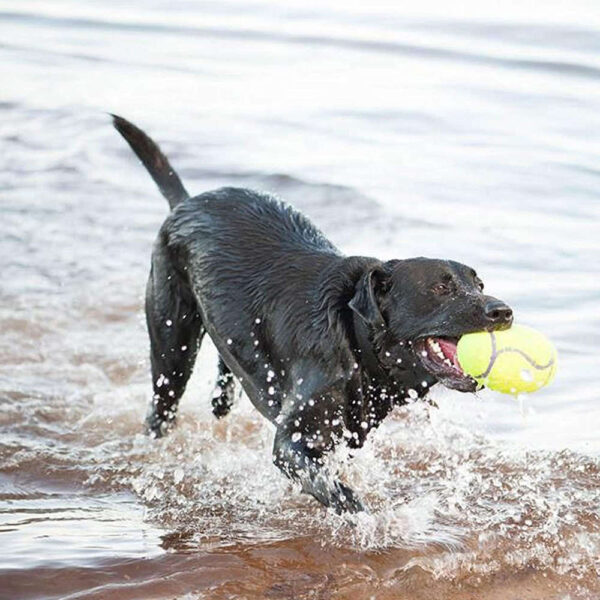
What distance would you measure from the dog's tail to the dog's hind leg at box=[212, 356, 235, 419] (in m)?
0.81

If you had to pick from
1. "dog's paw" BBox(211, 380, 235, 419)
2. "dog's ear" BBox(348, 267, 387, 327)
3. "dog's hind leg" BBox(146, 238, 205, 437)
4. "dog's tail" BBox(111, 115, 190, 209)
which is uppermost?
"dog's tail" BBox(111, 115, 190, 209)

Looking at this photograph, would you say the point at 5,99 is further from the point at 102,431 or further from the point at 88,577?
the point at 88,577

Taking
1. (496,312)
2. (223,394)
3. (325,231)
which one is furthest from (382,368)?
(325,231)

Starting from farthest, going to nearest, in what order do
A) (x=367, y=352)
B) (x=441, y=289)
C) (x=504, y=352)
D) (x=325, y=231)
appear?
(x=325, y=231), (x=367, y=352), (x=441, y=289), (x=504, y=352)

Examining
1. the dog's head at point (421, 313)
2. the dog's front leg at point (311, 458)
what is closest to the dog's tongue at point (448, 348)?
the dog's head at point (421, 313)

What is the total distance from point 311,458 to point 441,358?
619mm

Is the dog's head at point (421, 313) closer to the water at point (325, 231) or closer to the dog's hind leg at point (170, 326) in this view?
the water at point (325, 231)

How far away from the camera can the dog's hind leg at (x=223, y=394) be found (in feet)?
20.8

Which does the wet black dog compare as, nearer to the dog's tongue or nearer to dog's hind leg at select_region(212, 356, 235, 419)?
the dog's tongue

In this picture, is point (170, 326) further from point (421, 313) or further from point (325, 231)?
point (325, 231)

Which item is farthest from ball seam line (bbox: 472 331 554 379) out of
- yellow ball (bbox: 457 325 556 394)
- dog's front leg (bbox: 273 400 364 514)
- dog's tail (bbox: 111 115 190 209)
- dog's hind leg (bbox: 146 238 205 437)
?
dog's tail (bbox: 111 115 190 209)

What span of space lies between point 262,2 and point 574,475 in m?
12.4

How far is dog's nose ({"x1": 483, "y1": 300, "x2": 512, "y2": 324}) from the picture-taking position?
4.68 meters

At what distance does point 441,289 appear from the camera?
16.1 feet
